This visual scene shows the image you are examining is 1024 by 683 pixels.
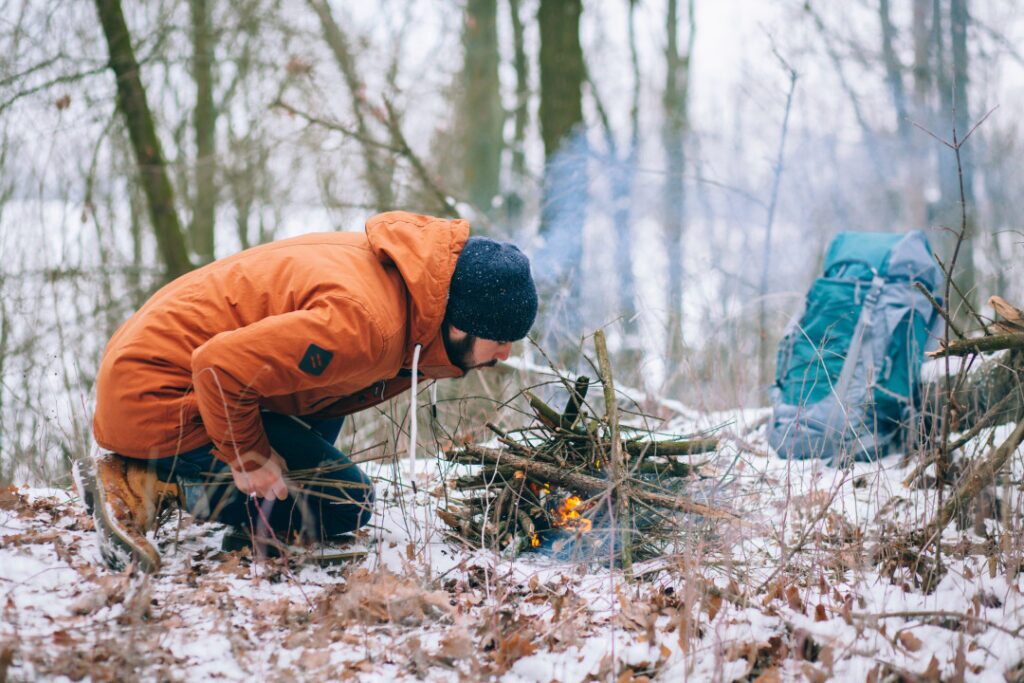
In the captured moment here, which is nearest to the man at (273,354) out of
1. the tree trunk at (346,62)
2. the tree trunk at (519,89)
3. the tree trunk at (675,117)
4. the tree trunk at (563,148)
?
the tree trunk at (563,148)

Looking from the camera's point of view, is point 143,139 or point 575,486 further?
point 143,139

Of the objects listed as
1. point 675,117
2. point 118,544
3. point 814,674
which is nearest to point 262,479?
point 118,544

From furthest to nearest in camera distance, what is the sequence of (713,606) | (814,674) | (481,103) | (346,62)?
(481,103), (346,62), (713,606), (814,674)

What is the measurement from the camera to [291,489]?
99.3 inches

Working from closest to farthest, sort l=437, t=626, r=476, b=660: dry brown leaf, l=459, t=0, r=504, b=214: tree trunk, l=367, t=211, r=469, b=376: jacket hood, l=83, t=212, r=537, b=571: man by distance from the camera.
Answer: l=437, t=626, r=476, b=660: dry brown leaf < l=83, t=212, r=537, b=571: man < l=367, t=211, r=469, b=376: jacket hood < l=459, t=0, r=504, b=214: tree trunk

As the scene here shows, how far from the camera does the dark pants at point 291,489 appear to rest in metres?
2.56

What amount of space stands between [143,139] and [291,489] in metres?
4.78

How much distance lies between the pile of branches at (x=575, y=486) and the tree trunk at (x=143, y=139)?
4442 millimetres

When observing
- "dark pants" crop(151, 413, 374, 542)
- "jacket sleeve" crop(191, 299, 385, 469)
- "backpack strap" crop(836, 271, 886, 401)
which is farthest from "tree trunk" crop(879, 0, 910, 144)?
"jacket sleeve" crop(191, 299, 385, 469)

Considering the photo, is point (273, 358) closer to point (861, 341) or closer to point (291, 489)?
point (291, 489)

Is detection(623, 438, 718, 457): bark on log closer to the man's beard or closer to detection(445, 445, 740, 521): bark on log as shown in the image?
detection(445, 445, 740, 521): bark on log

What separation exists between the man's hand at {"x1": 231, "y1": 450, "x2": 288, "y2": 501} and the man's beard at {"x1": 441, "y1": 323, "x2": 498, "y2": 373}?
2.19ft

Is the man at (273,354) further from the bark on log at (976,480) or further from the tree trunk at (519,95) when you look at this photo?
the tree trunk at (519,95)

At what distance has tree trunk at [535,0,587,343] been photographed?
583 cm
